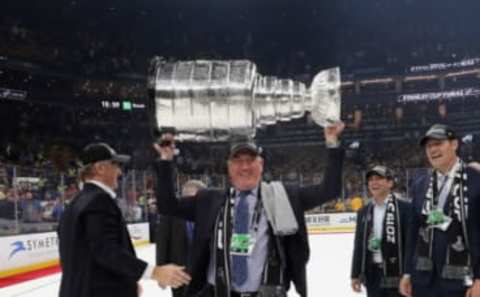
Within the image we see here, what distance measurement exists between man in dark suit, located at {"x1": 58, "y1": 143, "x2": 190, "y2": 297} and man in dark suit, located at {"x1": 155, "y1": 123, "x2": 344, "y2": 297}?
0.48 feet

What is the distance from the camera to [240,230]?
2.30 metres

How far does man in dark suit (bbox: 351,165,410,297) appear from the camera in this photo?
12.1 ft

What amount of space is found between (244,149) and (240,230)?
1.09 ft

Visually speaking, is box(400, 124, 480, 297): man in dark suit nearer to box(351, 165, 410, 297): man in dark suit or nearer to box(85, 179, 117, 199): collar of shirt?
box(351, 165, 410, 297): man in dark suit

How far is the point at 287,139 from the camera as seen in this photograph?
2584cm

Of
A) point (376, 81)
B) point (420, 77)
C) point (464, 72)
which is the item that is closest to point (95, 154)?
point (464, 72)

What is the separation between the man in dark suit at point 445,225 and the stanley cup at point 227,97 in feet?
4.05

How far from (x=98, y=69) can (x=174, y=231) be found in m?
20.4

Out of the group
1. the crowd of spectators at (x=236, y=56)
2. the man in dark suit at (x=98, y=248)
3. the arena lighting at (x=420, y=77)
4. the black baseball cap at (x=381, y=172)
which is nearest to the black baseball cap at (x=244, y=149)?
the man in dark suit at (x=98, y=248)

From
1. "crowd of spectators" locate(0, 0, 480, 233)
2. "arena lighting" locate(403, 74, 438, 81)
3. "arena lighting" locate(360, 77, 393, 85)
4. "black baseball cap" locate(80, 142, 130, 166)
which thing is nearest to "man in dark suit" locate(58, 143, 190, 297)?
"black baseball cap" locate(80, 142, 130, 166)

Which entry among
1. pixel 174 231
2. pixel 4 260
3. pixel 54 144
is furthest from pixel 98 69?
pixel 174 231

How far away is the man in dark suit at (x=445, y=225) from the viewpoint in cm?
263

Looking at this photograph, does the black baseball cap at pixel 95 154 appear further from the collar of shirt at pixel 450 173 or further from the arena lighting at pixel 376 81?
the arena lighting at pixel 376 81

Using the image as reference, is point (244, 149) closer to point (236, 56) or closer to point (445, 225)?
point (445, 225)
